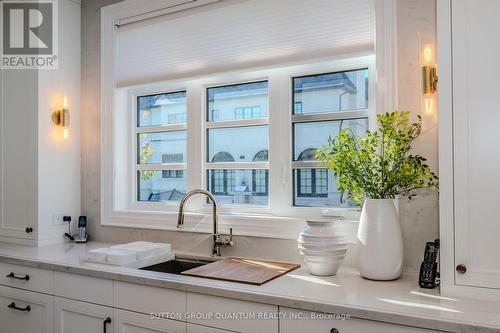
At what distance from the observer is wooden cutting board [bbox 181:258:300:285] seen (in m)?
1.77

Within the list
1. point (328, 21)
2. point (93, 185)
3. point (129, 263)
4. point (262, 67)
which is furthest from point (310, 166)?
point (93, 185)

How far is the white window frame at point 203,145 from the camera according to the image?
1.92 metres

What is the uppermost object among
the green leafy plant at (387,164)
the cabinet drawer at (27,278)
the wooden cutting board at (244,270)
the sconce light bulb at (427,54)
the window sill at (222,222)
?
the sconce light bulb at (427,54)

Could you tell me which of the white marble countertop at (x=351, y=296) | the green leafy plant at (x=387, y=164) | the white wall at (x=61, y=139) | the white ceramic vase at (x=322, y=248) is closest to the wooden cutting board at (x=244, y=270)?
the white marble countertop at (x=351, y=296)

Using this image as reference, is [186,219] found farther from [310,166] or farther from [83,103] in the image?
[83,103]

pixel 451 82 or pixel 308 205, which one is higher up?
pixel 451 82

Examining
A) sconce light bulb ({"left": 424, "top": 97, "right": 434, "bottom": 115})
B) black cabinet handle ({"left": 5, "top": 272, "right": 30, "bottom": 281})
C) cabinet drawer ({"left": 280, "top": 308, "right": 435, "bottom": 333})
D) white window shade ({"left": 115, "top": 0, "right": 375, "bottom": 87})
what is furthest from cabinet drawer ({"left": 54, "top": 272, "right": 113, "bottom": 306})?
sconce light bulb ({"left": 424, "top": 97, "right": 434, "bottom": 115})

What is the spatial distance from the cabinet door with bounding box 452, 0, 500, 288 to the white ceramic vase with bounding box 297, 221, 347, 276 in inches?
19.3

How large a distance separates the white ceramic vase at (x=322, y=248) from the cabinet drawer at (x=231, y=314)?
35 cm

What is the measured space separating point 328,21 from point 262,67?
1.44 feet

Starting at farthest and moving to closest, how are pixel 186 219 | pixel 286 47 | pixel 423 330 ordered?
pixel 186 219
pixel 286 47
pixel 423 330

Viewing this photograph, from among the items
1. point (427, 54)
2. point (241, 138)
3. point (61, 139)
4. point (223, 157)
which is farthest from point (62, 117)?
point (427, 54)

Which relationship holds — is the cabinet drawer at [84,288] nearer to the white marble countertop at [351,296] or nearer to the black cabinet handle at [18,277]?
the white marble countertop at [351,296]

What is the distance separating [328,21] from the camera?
2.11 metres
